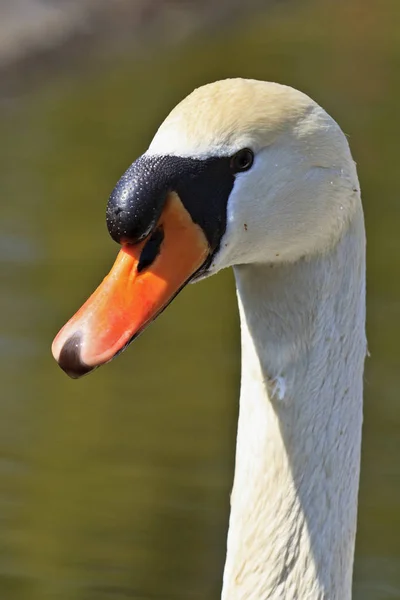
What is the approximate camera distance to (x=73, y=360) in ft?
6.87

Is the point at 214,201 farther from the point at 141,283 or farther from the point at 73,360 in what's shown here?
the point at 73,360

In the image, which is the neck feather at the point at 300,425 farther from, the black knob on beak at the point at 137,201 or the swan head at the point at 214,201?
the black knob on beak at the point at 137,201

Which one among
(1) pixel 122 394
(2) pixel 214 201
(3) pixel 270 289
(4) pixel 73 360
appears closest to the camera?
(4) pixel 73 360

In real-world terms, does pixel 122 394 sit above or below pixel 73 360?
above

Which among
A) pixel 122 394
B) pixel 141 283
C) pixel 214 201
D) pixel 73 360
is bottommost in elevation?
pixel 73 360

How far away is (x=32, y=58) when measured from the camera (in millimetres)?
7941

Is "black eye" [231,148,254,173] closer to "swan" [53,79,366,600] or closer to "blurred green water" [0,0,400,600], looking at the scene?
"swan" [53,79,366,600]

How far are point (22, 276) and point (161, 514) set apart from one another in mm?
1645

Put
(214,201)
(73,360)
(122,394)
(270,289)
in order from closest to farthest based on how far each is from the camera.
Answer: (73,360) < (214,201) < (270,289) < (122,394)

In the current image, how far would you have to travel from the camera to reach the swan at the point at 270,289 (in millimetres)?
2150

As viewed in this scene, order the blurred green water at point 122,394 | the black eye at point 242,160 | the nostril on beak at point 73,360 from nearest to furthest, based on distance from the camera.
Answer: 1. the nostril on beak at point 73,360
2. the black eye at point 242,160
3. the blurred green water at point 122,394

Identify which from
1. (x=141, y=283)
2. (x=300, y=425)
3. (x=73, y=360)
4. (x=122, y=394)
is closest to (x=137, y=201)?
(x=141, y=283)

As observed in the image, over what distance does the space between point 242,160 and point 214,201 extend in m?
0.08

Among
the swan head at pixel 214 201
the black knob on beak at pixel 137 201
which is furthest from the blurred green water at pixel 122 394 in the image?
the black knob on beak at pixel 137 201
